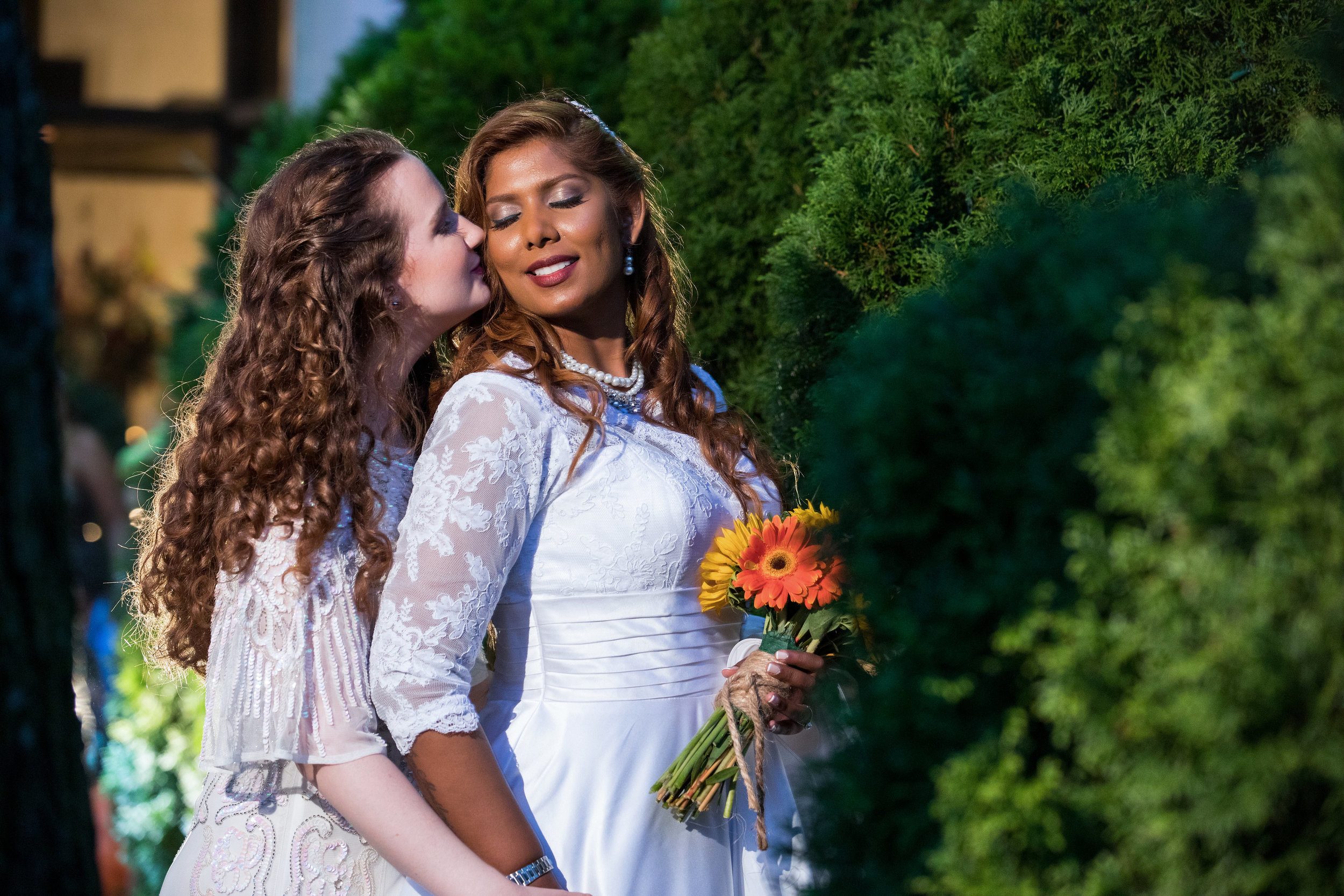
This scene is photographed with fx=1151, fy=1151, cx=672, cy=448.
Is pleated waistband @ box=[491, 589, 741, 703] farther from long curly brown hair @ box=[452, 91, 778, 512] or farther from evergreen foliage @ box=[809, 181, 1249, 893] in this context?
evergreen foliage @ box=[809, 181, 1249, 893]

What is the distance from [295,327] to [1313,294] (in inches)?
60.5

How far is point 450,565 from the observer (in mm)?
1707

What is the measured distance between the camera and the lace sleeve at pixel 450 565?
1.68 metres

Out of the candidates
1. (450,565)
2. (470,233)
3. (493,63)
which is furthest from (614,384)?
(493,63)

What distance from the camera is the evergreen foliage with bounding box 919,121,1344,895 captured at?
0.87 m

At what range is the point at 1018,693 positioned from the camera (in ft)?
3.48

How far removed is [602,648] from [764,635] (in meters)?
0.27

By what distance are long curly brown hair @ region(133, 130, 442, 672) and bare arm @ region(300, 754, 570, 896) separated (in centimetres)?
26

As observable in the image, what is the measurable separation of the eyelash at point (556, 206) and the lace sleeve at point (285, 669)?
0.77m

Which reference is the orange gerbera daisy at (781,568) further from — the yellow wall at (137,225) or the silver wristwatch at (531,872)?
the yellow wall at (137,225)

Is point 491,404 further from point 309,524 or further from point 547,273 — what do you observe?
point 547,273

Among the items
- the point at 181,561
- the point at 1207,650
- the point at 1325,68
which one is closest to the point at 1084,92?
the point at 1325,68

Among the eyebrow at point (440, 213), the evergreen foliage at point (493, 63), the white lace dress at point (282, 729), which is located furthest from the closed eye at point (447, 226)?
the evergreen foliage at point (493, 63)

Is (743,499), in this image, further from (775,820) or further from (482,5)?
(482,5)
